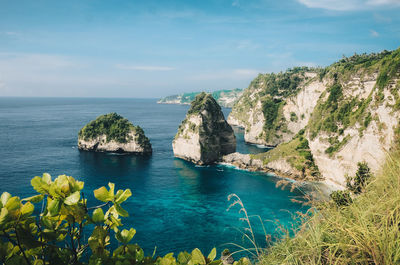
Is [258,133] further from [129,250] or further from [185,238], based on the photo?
[129,250]

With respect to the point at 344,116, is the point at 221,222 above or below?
below

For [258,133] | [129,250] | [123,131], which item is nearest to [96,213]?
[129,250]

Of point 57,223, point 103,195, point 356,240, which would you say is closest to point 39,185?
point 103,195

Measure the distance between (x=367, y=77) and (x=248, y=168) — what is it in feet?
103

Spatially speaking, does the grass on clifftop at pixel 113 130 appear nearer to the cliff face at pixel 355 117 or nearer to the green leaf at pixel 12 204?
the cliff face at pixel 355 117

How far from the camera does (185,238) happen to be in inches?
1278

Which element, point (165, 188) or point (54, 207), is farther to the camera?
point (165, 188)

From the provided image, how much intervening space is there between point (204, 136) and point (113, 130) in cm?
2863

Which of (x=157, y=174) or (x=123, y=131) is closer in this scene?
(x=157, y=174)

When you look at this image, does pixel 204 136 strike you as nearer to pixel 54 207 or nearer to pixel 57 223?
pixel 57 223

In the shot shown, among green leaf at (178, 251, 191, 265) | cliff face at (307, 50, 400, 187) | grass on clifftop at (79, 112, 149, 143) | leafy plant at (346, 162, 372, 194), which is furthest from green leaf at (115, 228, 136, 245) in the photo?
grass on clifftop at (79, 112, 149, 143)

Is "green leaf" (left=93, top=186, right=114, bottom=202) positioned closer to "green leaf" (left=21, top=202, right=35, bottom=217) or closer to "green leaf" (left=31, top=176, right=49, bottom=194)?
"green leaf" (left=31, top=176, right=49, bottom=194)

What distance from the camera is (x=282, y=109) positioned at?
95.6 metres

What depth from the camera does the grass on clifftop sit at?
74.8 meters
